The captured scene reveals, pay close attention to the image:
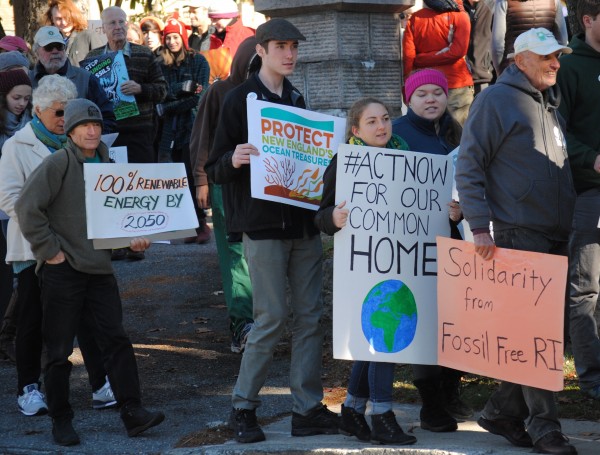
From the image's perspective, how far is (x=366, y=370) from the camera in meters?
6.23

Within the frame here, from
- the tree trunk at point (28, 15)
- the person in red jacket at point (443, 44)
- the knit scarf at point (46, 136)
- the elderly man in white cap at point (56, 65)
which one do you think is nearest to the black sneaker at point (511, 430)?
the knit scarf at point (46, 136)

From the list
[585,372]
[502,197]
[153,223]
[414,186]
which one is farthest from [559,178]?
[153,223]

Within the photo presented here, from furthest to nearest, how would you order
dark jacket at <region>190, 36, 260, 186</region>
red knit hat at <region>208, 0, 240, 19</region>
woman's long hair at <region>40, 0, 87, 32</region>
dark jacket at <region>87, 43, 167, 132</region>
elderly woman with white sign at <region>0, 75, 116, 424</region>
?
red knit hat at <region>208, 0, 240, 19</region> < woman's long hair at <region>40, 0, 87, 32</region> < dark jacket at <region>87, 43, 167, 132</region> < dark jacket at <region>190, 36, 260, 186</region> < elderly woman with white sign at <region>0, 75, 116, 424</region>

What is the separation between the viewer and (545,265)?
Answer: 569cm

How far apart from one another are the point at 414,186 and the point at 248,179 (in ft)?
2.85

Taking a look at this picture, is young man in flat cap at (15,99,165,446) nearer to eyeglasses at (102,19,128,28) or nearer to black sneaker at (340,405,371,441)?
black sneaker at (340,405,371,441)

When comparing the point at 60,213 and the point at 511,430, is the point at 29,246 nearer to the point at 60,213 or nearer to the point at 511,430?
the point at 60,213

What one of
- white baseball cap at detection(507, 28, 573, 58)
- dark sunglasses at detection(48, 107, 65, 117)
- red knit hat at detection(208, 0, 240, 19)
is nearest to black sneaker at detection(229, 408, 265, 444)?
dark sunglasses at detection(48, 107, 65, 117)

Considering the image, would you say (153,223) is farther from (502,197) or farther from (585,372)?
(585,372)

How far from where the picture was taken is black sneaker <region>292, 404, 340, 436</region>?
6414 millimetres

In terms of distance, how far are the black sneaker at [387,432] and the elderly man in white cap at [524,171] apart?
0.60m

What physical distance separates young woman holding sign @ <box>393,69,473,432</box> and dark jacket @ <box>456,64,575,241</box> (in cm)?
49

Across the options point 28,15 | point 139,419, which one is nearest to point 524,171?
point 139,419

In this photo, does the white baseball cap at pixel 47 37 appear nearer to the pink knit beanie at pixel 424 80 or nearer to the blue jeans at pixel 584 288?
the pink knit beanie at pixel 424 80
